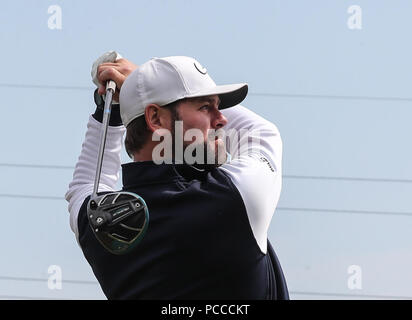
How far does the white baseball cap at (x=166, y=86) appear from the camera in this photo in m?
1.25

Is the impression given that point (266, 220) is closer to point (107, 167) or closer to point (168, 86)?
point (168, 86)

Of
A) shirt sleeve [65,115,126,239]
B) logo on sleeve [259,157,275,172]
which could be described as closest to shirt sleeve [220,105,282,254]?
logo on sleeve [259,157,275,172]

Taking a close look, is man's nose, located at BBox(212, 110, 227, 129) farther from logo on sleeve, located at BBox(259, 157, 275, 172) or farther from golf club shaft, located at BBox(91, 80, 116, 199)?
golf club shaft, located at BBox(91, 80, 116, 199)

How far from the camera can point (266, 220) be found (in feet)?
3.89

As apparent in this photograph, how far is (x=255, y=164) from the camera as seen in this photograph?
3.97ft

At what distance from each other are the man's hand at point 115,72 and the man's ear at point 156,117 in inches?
5.0

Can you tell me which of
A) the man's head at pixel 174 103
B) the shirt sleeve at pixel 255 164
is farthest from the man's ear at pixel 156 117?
the shirt sleeve at pixel 255 164

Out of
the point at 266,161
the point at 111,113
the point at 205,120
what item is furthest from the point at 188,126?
the point at 111,113

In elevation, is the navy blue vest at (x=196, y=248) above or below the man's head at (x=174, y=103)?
below

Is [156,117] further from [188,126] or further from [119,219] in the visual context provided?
[119,219]

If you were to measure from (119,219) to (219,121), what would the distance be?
23 cm

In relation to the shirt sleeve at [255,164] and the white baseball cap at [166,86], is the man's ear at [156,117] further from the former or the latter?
the shirt sleeve at [255,164]

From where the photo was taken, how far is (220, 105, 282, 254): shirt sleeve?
117 cm
